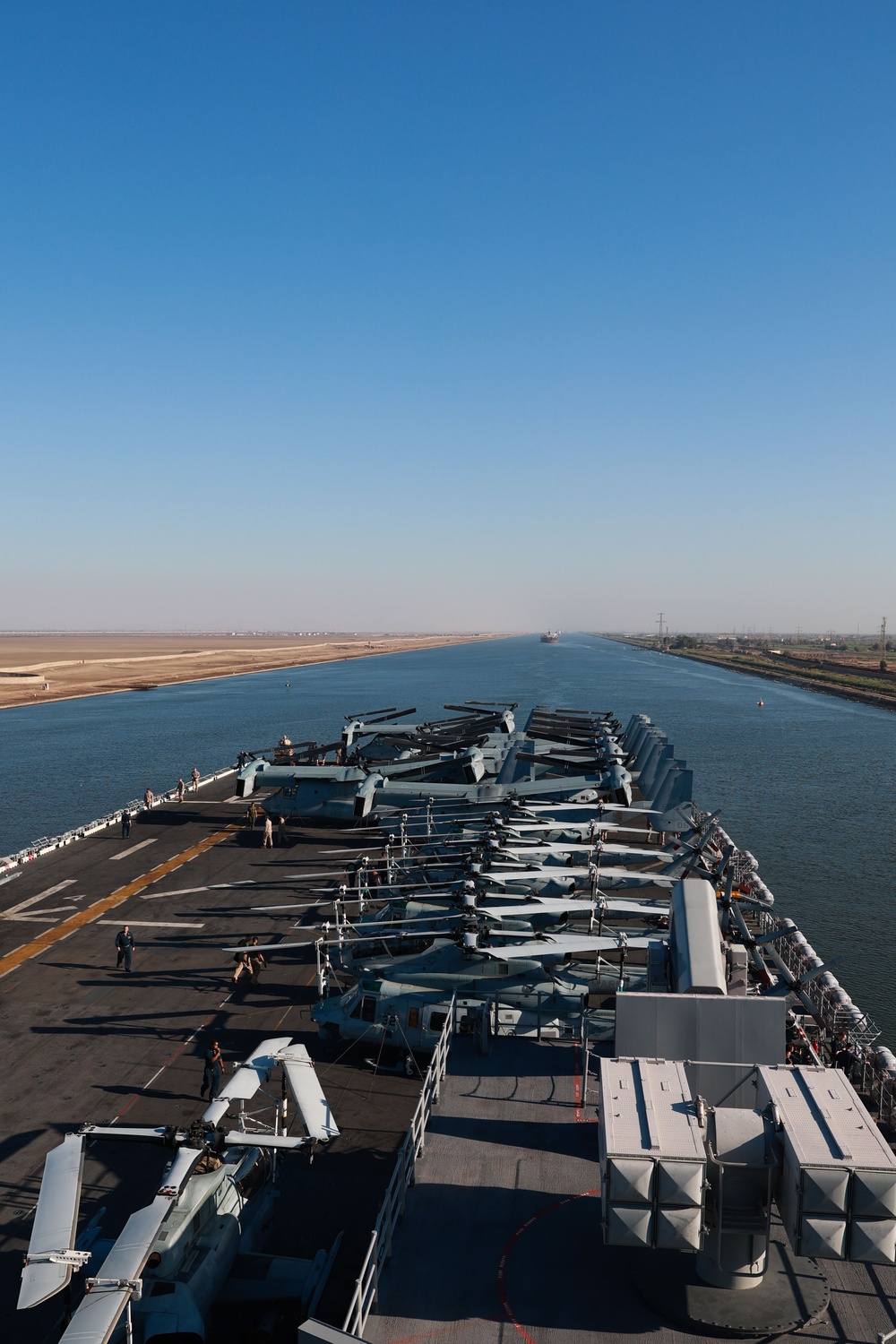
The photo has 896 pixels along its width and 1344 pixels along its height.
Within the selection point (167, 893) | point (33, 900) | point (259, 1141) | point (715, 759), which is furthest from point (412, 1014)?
point (715, 759)

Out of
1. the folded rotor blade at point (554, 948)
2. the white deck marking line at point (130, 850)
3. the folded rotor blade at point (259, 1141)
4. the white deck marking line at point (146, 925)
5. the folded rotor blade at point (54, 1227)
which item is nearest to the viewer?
the folded rotor blade at point (54, 1227)

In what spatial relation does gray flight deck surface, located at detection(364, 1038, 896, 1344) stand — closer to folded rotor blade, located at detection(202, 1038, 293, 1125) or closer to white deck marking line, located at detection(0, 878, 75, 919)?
folded rotor blade, located at detection(202, 1038, 293, 1125)

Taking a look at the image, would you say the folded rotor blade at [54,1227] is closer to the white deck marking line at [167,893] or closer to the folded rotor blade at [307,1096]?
the folded rotor blade at [307,1096]

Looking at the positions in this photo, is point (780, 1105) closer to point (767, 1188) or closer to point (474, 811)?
point (767, 1188)

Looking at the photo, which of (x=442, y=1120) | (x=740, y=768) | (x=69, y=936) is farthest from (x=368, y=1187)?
(x=740, y=768)

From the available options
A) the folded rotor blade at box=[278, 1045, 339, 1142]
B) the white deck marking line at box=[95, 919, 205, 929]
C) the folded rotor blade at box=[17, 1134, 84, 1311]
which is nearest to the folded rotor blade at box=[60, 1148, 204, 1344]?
the folded rotor blade at box=[17, 1134, 84, 1311]

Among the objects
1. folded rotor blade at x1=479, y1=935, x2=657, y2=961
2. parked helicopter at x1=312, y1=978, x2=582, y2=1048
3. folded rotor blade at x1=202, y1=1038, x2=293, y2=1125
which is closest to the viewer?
folded rotor blade at x1=202, y1=1038, x2=293, y2=1125

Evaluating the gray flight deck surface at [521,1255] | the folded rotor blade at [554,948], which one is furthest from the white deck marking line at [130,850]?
the gray flight deck surface at [521,1255]
